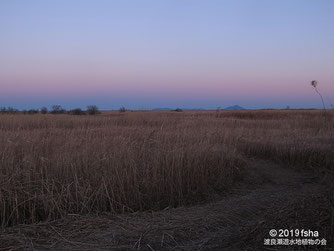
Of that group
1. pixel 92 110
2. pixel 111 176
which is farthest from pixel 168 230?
pixel 92 110

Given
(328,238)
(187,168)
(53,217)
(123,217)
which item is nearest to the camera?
(328,238)

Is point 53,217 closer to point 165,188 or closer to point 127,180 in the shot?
point 127,180

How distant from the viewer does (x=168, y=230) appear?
11.3ft

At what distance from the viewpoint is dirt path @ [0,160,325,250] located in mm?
3078

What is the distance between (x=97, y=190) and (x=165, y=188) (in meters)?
1.25

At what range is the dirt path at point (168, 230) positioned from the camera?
3078 mm

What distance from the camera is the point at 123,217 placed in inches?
156

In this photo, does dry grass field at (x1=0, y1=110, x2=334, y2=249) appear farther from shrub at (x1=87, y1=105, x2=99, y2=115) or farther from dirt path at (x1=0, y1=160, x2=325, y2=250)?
shrub at (x1=87, y1=105, x2=99, y2=115)

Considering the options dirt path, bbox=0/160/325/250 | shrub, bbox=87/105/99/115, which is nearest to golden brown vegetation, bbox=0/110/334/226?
dirt path, bbox=0/160/325/250

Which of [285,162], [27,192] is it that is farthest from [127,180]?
[285,162]

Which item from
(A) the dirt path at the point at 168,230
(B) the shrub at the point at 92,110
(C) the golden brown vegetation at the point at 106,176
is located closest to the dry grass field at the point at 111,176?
(C) the golden brown vegetation at the point at 106,176

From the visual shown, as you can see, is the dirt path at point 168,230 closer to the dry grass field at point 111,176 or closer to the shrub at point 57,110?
the dry grass field at point 111,176

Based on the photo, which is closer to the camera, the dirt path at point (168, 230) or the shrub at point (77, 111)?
the dirt path at point (168, 230)

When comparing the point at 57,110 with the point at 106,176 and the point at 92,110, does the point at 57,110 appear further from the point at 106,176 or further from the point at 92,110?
the point at 106,176
